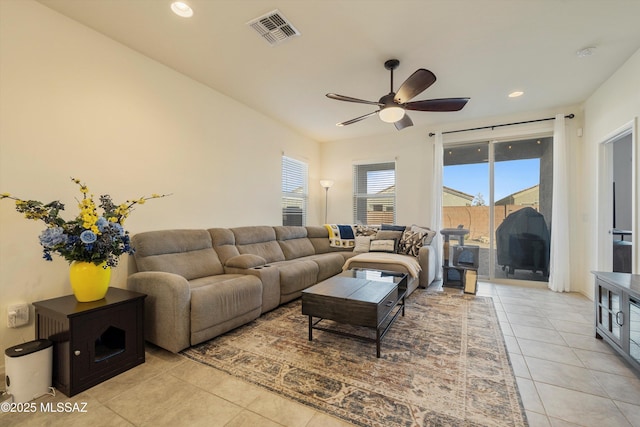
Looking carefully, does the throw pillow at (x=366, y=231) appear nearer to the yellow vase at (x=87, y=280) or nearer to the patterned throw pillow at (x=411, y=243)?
the patterned throw pillow at (x=411, y=243)

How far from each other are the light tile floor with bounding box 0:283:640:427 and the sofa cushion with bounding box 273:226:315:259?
2.27 meters

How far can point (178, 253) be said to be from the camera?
286 cm

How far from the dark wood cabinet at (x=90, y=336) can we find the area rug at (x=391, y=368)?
445mm

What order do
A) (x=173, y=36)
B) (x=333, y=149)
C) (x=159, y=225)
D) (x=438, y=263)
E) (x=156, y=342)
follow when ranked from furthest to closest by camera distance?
(x=333, y=149), (x=438, y=263), (x=159, y=225), (x=173, y=36), (x=156, y=342)

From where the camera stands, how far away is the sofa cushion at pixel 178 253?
257cm

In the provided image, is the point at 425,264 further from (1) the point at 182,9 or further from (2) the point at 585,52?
(1) the point at 182,9

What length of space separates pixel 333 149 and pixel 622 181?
471 centimetres

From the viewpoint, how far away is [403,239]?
4441 millimetres

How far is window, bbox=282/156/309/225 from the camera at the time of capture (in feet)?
16.9

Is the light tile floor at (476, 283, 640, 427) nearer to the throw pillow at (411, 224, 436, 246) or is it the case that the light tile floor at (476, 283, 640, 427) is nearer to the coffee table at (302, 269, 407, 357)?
the coffee table at (302, 269, 407, 357)

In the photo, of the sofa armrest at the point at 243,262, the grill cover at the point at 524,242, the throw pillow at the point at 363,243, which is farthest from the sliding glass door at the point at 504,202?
the sofa armrest at the point at 243,262

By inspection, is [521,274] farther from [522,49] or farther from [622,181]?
[522,49]

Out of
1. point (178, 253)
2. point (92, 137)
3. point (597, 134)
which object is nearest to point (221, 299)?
point (178, 253)

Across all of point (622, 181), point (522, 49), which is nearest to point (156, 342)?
point (522, 49)
